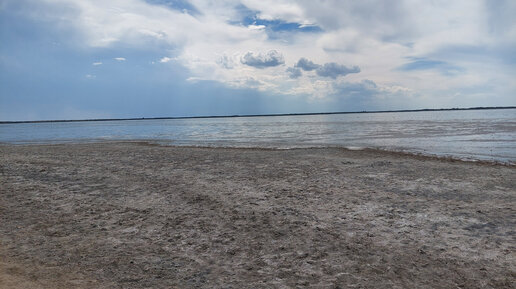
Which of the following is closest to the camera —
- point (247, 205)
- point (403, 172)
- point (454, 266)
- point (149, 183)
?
point (454, 266)

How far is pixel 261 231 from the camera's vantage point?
267 inches

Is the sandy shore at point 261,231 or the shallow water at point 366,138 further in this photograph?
the shallow water at point 366,138

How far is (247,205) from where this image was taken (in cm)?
871

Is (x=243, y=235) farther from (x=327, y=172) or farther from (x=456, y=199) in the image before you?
(x=327, y=172)

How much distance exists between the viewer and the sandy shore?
4902mm

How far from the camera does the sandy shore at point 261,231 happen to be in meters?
4.90

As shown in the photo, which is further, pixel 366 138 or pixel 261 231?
pixel 366 138

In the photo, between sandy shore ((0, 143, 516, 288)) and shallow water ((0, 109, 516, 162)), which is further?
shallow water ((0, 109, 516, 162))

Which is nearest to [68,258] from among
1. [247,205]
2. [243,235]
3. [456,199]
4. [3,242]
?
[3,242]

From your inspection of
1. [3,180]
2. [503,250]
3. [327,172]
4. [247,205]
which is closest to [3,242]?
[247,205]

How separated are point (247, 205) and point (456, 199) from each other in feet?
19.2

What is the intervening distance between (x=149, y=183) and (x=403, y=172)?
992 cm

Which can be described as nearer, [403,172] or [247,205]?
[247,205]

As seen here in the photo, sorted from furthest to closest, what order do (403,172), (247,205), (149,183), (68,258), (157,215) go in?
(403,172)
(149,183)
(247,205)
(157,215)
(68,258)
